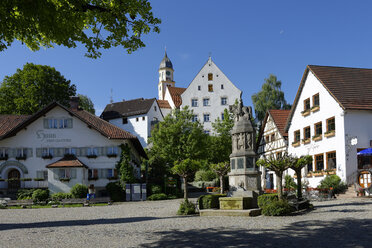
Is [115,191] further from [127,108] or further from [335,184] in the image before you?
[127,108]

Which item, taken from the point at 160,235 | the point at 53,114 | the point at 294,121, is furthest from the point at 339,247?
the point at 53,114

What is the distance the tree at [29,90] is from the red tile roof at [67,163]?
15171 millimetres

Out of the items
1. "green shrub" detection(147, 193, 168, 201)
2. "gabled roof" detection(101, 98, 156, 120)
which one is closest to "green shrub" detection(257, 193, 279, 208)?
"green shrub" detection(147, 193, 168, 201)

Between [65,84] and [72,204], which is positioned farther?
[65,84]

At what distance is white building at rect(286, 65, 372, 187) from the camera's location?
26891mm

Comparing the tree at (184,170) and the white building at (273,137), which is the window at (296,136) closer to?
the white building at (273,137)

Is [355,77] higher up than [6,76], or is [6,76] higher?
[6,76]

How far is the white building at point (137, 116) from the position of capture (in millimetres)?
66500

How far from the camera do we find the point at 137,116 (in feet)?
222

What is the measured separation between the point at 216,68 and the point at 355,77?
1286 inches

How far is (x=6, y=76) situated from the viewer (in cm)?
4750

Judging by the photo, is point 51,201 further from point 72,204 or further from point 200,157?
point 200,157

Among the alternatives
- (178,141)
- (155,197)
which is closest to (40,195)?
(155,197)

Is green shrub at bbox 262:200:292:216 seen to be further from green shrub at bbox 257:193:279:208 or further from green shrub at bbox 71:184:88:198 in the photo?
green shrub at bbox 71:184:88:198
